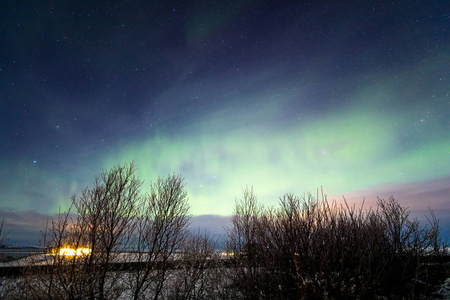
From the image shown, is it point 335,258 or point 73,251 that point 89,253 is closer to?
point 73,251

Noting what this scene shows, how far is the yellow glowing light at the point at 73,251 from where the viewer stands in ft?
31.2

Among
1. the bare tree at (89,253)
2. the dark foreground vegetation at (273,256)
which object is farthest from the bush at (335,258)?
the bare tree at (89,253)

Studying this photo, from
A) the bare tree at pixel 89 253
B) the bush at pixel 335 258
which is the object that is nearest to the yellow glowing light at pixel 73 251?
the bare tree at pixel 89 253

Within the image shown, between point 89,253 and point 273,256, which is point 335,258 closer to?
point 273,256

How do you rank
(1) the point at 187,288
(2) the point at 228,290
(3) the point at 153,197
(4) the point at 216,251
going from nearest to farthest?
1. (3) the point at 153,197
2. (1) the point at 187,288
3. (2) the point at 228,290
4. (4) the point at 216,251

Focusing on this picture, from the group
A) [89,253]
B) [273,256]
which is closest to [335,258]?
[273,256]

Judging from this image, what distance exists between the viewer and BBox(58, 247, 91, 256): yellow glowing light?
9.52 m

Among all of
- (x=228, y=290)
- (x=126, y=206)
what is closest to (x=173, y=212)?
(x=126, y=206)

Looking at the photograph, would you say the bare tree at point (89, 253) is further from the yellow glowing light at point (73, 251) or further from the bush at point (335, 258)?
the bush at point (335, 258)

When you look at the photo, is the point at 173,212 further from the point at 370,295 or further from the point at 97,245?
the point at 370,295

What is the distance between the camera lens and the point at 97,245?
10609 mm

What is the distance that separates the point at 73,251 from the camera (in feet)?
32.6

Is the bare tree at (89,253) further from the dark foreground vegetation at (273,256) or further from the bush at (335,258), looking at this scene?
the bush at (335,258)

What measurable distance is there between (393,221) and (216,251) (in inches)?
485
